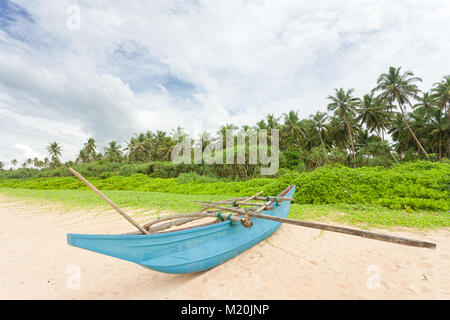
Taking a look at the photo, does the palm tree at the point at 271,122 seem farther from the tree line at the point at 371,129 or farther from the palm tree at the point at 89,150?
the palm tree at the point at 89,150

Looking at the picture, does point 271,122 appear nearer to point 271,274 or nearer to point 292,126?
point 292,126

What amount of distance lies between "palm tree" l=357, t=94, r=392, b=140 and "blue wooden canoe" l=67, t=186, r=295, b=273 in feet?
102

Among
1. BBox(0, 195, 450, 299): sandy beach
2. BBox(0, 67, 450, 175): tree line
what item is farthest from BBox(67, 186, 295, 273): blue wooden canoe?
BBox(0, 67, 450, 175): tree line

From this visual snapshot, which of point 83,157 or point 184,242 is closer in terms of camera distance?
point 184,242

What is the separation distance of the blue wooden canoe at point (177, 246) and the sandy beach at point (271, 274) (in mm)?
292

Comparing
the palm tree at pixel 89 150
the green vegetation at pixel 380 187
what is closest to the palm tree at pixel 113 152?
the palm tree at pixel 89 150

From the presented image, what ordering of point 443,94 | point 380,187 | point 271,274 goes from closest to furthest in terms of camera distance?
1. point 271,274
2. point 380,187
3. point 443,94

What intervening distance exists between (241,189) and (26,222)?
1123 cm

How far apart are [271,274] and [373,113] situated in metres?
31.7

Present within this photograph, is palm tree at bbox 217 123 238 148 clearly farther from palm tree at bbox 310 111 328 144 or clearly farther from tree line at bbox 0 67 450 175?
palm tree at bbox 310 111 328 144

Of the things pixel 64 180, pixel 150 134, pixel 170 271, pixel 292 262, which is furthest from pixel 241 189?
pixel 150 134

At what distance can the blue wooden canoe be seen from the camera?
91.0 inches

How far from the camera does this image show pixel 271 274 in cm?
317

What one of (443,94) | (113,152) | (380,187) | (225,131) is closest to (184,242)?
(380,187)
